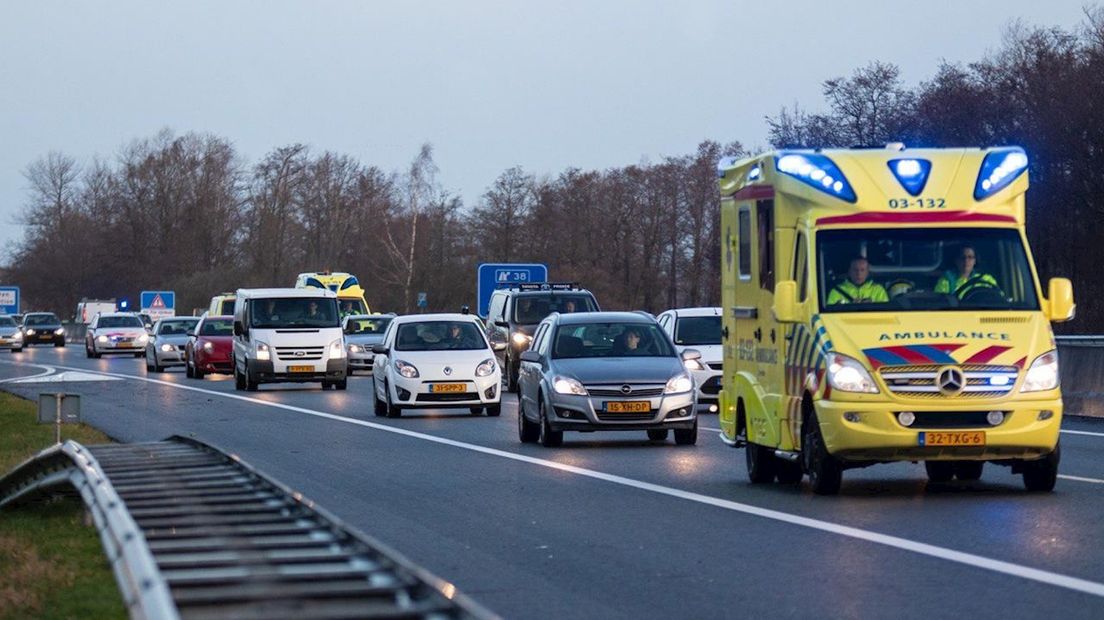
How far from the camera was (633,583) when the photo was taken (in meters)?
10.6

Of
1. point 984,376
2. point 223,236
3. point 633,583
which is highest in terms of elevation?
point 223,236

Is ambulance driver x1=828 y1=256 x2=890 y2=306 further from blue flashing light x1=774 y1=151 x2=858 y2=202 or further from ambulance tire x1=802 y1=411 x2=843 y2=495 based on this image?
ambulance tire x1=802 y1=411 x2=843 y2=495

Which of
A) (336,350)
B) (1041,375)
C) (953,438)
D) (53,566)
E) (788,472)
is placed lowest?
(53,566)

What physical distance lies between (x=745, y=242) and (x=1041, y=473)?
3.21 metres

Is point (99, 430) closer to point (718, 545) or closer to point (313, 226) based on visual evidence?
point (718, 545)

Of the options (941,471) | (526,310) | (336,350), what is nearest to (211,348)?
(336,350)

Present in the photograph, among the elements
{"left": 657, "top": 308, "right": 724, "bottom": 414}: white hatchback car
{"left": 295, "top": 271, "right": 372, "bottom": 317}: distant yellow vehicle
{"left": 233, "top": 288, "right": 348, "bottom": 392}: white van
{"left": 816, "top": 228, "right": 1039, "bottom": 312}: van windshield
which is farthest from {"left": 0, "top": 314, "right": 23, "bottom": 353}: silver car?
{"left": 816, "top": 228, "right": 1039, "bottom": 312}: van windshield

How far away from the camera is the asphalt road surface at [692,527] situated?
390 inches

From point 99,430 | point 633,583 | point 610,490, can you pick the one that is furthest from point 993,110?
point 633,583

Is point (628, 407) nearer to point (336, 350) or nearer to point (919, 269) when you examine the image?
point (919, 269)

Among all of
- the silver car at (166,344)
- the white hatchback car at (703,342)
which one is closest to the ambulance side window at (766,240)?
the white hatchback car at (703,342)

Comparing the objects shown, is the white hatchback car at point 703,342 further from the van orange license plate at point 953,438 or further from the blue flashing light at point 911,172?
the van orange license plate at point 953,438

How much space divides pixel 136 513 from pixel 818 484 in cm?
772

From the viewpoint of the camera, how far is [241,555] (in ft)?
23.5
